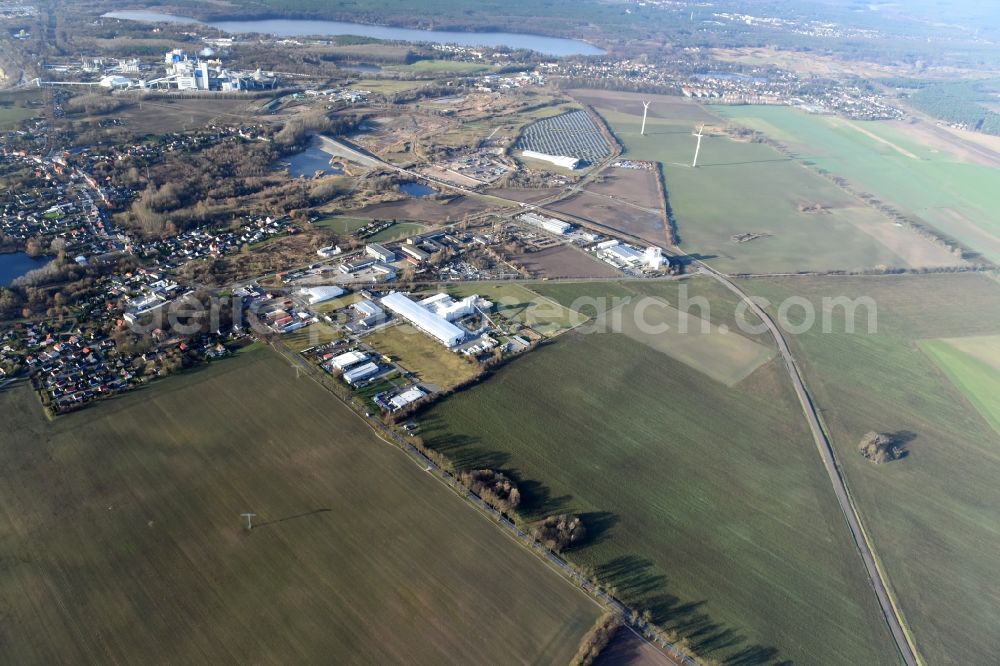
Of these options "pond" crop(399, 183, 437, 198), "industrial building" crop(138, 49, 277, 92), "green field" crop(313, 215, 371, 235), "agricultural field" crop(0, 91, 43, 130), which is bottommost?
"green field" crop(313, 215, 371, 235)

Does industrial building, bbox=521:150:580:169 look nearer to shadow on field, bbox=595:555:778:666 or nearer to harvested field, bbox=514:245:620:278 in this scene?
harvested field, bbox=514:245:620:278

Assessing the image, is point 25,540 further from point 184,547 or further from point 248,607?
point 248,607

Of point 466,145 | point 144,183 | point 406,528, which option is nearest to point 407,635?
point 406,528

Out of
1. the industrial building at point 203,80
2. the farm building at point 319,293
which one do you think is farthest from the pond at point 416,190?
the industrial building at point 203,80

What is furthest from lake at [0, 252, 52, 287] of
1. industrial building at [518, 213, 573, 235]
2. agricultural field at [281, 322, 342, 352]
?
industrial building at [518, 213, 573, 235]

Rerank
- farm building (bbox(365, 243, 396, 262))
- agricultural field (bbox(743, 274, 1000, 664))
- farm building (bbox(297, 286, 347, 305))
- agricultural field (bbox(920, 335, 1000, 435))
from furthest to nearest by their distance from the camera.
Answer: farm building (bbox(365, 243, 396, 262)) → farm building (bbox(297, 286, 347, 305)) → agricultural field (bbox(920, 335, 1000, 435)) → agricultural field (bbox(743, 274, 1000, 664))

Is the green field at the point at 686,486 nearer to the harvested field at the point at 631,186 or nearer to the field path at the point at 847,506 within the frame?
the field path at the point at 847,506

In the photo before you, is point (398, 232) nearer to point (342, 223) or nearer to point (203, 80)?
point (342, 223)
